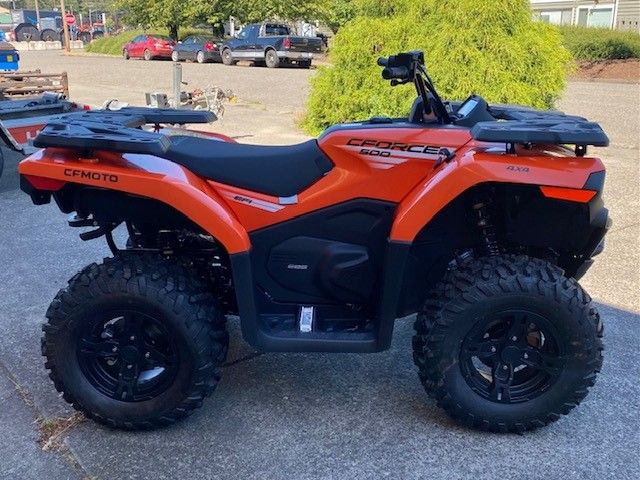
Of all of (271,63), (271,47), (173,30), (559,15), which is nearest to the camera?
(271,47)

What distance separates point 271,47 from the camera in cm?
2822

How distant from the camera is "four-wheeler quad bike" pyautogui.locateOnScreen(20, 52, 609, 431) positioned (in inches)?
112

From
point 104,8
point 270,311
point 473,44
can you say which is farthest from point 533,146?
point 104,8

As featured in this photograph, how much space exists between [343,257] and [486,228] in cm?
64

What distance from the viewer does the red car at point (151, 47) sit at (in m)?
34.8

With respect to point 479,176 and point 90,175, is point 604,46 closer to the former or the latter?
point 479,176

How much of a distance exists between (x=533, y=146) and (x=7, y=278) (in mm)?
3615

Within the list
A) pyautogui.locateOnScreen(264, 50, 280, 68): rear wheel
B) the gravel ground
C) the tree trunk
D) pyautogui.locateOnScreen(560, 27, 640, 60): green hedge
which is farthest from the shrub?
the tree trunk

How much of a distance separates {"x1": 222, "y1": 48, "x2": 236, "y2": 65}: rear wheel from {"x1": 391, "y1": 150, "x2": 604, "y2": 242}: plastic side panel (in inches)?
1127

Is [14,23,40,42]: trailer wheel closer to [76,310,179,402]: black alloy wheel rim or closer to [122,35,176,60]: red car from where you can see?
[122,35,176,60]: red car

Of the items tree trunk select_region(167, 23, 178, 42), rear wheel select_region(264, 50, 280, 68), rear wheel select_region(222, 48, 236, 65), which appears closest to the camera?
rear wheel select_region(264, 50, 280, 68)

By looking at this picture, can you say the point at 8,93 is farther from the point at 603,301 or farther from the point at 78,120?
the point at 603,301

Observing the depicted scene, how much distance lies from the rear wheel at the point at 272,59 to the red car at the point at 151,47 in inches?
330

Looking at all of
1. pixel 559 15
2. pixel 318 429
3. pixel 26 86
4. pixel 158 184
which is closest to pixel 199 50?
pixel 559 15
